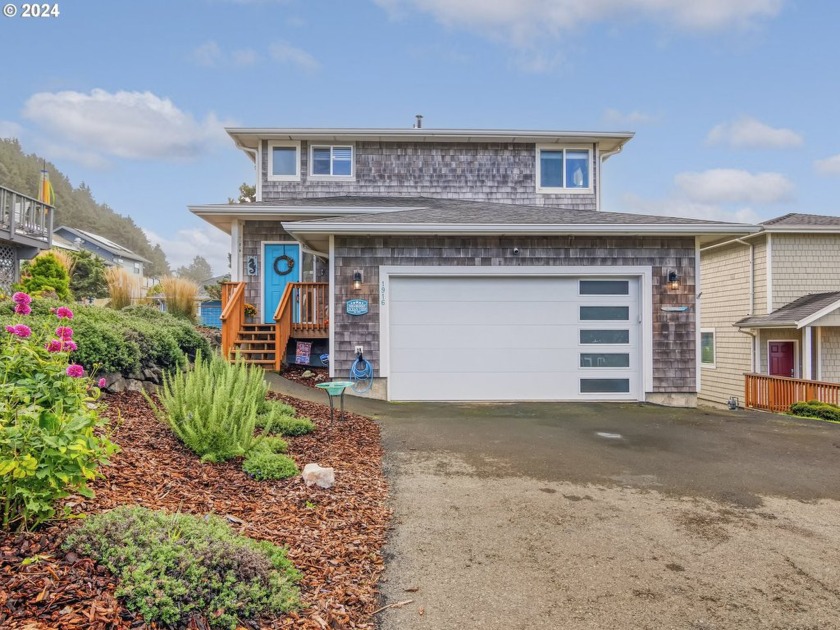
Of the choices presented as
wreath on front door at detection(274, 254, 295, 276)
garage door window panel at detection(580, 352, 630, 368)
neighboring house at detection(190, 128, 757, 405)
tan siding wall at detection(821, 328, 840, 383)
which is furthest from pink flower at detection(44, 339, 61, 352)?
tan siding wall at detection(821, 328, 840, 383)

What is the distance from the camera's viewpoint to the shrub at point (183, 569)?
1815 millimetres

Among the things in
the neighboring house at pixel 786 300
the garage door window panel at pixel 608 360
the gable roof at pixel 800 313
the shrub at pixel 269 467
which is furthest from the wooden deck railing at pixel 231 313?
the gable roof at pixel 800 313

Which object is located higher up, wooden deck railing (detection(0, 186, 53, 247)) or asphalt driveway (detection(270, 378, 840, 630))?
wooden deck railing (detection(0, 186, 53, 247))

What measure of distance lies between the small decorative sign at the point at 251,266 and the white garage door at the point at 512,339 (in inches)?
175

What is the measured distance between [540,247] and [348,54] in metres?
8.76

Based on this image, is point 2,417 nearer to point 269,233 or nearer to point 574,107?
point 269,233

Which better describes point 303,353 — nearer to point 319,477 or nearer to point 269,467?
point 269,467

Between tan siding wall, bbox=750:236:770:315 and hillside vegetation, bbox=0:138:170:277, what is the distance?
47750 mm

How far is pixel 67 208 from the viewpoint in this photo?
170 feet

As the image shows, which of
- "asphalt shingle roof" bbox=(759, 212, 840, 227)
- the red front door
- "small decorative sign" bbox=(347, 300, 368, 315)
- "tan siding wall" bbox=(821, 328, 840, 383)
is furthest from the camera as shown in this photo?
the red front door

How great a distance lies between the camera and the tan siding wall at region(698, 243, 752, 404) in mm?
13039

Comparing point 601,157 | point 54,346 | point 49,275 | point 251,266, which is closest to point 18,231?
point 49,275

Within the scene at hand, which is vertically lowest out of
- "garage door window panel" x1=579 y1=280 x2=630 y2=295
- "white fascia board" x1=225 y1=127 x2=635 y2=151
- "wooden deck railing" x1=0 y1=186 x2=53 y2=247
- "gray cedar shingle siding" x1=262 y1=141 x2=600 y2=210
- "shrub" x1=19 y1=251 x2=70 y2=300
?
"garage door window panel" x1=579 y1=280 x2=630 y2=295

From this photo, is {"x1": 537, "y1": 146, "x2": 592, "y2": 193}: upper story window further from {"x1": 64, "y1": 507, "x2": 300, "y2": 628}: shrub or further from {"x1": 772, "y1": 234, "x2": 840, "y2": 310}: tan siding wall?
{"x1": 64, "y1": 507, "x2": 300, "y2": 628}: shrub
